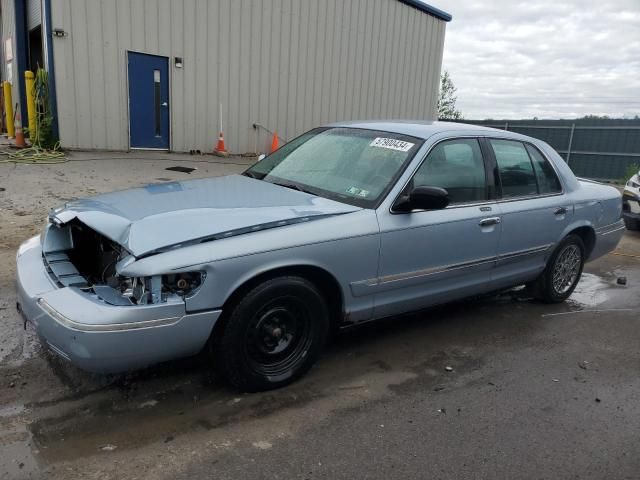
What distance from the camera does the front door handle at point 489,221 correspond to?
4121 mm

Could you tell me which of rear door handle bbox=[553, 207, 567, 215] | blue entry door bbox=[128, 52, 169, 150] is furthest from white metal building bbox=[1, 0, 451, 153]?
rear door handle bbox=[553, 207, 567, 215]

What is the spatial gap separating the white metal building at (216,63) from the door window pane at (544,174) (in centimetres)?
901

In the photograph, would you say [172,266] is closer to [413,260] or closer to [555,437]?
[413,260]

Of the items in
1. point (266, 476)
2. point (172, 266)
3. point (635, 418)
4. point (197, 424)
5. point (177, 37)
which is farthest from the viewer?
point (177, 37)

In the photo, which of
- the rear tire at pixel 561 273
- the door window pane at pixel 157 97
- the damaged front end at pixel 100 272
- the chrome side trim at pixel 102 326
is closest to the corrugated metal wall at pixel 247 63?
the door window pane at pixel 157 97

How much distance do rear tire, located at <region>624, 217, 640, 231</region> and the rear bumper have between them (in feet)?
12.1

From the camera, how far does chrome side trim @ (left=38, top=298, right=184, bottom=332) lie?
258cm

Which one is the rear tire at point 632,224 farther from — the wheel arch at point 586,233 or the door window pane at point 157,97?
the door window pane at point 157,97

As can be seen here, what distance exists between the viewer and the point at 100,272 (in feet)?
11.3

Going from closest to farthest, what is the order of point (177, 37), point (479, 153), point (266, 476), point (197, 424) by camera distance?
point (266, 476) < point (197, 424) < point (479, 153) < point (177, 37)

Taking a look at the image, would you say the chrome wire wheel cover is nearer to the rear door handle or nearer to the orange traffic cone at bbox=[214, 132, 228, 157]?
the rear door handle

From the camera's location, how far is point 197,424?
2.90 meters

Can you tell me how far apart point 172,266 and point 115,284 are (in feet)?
1.86

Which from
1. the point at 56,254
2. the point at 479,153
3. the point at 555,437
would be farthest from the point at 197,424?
the point at 479,153
